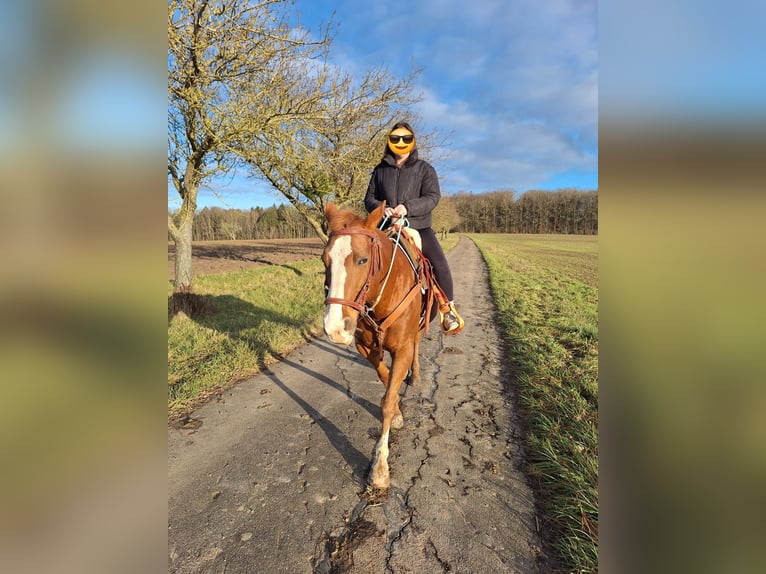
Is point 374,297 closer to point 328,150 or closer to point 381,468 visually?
point 381,468

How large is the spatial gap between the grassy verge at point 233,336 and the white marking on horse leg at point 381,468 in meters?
2.57

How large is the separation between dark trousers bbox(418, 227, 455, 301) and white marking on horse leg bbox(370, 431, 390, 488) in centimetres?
229

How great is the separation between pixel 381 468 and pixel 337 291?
1620 millimetres

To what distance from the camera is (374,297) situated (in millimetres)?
3111

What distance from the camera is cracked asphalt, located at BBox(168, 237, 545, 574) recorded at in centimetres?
227

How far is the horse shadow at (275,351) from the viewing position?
352 cm

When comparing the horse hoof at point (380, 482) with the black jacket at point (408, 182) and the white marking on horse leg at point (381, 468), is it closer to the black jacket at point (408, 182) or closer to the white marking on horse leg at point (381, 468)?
the white marking on horse leg at point (381, 468)

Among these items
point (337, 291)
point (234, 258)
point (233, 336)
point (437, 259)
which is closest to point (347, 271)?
point (337, 291)

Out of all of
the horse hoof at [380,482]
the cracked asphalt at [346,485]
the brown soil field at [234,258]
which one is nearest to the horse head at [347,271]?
the horse hoof at [380,482]

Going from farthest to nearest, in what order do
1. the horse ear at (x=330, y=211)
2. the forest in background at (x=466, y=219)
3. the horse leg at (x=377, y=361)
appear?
the forest in background at (x=466, y=219)
the horse leg at (x=377, y=361)
the horse ear at (x=330, y=211)
